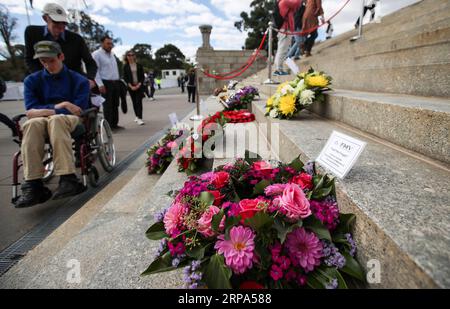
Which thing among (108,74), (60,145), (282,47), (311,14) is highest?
(311,14)

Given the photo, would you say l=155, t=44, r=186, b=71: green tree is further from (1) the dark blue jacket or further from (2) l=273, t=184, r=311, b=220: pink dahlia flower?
(2) l=273, t=184, r=311, b=220: pink dahlia flower

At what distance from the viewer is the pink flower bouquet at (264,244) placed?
2.56ft

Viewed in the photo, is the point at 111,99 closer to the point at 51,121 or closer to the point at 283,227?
the point at 51,121

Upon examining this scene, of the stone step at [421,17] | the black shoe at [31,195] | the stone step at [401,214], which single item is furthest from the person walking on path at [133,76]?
the stone step at [401,214]

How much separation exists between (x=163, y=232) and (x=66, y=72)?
2.50 m

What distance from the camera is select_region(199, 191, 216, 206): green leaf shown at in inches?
36.8

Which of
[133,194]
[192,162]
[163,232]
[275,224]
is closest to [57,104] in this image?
[133,194]

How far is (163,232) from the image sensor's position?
95 cm

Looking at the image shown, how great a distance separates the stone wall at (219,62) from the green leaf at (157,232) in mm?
12939

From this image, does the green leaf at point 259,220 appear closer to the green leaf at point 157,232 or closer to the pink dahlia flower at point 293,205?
the pink dahlia flower at point 293,205

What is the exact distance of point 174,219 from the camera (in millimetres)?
901

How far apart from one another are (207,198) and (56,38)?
3.25m

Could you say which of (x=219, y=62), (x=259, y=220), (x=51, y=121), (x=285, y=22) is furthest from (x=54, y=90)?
(x=219, y=62)
